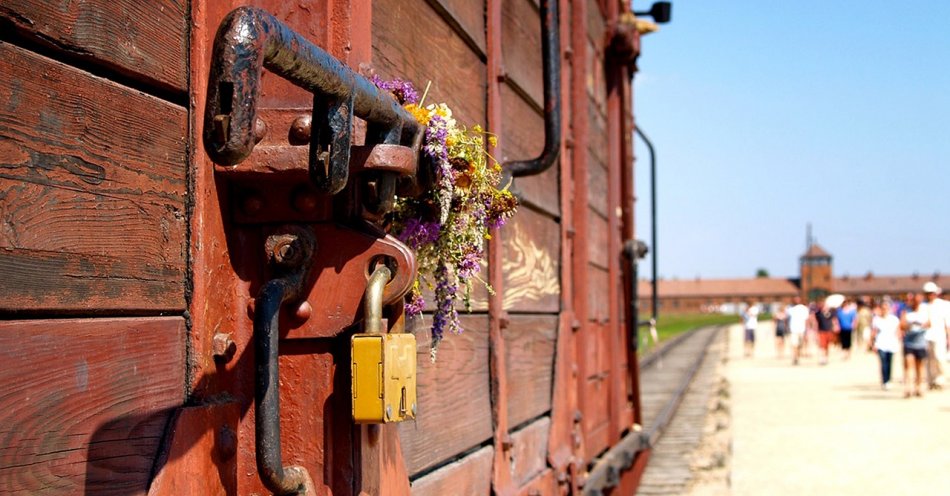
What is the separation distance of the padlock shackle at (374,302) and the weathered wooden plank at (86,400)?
1.19 feet

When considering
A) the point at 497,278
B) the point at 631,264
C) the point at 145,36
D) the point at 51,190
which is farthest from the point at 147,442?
the point at 631,264

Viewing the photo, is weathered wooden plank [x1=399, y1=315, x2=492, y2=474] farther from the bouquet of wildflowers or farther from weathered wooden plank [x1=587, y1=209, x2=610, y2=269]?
weathered wooden plank [x1=587, y1=209, x2=610, y2=269]

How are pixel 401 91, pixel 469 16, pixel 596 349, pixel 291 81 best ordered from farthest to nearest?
1. pixel 596 349
2. pixel 469 16
3. pixel 401 91
4. pixel 291 81

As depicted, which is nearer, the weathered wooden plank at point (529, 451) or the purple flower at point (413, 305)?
the purple flower at point (413, 305)

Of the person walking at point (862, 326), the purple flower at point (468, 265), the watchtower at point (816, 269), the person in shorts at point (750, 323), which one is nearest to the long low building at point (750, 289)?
the watchtower at point (816, 269)

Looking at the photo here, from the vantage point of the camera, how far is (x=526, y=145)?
4.43 meters

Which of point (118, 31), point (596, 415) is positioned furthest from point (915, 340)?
point (118, 31)

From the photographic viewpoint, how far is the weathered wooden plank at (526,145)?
13.3 feet

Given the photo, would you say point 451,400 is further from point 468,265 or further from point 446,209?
point 446,209

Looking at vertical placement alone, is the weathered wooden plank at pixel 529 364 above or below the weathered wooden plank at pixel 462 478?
above

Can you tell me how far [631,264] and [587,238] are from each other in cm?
225

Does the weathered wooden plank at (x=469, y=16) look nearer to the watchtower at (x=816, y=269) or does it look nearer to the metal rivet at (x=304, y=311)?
the metal rivet at (x=304, y=311)

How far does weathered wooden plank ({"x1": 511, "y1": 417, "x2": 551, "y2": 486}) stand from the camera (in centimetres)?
402

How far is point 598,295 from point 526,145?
8.73ft
